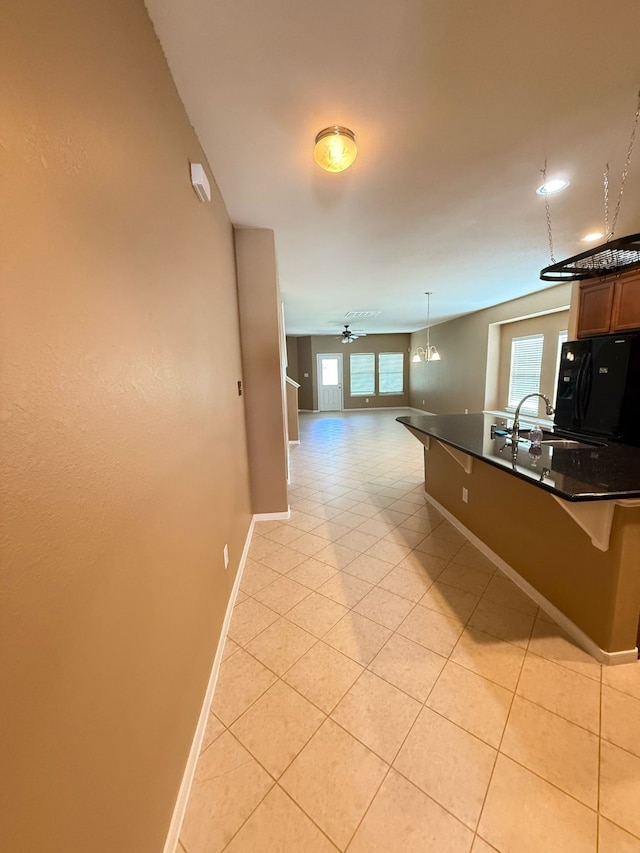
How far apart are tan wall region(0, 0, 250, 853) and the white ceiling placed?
0.38 meters

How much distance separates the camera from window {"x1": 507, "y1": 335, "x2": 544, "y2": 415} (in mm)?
5426

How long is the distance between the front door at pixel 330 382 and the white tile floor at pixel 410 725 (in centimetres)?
859

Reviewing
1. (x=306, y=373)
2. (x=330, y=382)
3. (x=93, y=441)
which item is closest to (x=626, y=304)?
(x=93, y=441)

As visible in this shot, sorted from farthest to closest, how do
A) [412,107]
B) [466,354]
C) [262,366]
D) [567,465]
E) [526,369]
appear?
[466,354]
[526,369]
[262,366]
[567,465]
[412,107]

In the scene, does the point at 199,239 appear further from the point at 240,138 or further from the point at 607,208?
the point at 607,208

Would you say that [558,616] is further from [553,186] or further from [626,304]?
[626,304]

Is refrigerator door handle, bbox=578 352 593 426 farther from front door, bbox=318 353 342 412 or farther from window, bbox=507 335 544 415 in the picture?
front door, bbox=318 353 342 412

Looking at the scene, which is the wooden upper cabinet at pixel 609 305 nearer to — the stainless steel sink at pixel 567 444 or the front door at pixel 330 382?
the stainless steel sink at pixel 567 444

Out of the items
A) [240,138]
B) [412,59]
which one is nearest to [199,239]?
[240,138]

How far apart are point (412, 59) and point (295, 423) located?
19.1 ft

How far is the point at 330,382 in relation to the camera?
1072 cm

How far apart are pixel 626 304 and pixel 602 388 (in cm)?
85

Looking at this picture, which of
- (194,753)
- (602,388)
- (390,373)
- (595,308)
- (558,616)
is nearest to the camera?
(194,753)

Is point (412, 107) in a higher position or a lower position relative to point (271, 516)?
higher
